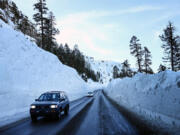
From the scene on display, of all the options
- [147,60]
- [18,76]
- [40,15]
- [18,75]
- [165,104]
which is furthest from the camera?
[147,60]

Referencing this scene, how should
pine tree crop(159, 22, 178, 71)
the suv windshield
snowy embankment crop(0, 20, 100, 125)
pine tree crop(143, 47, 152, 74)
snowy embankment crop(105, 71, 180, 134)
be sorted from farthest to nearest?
pine tree crop(143, 47, 152, 74) → pine tree crop(159, 22, 178, 71) → snowy embankment crop(0, 20, 100, 125) → the suv windshield → snowy embankment crop(105, 71, 180, 134)

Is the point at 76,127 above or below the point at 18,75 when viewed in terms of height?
below

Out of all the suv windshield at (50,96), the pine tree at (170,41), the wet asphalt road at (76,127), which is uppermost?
the pine tree at (170,41)

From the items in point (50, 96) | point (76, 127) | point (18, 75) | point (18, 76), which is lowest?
point (76, 127)

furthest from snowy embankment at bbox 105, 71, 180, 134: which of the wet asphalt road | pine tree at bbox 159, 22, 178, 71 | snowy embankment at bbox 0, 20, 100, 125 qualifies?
pine tree at bbox 159, 22, 178, 71

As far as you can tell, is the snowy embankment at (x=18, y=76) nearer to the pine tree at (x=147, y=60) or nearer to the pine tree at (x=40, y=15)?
the pine tree at (x=40, y=15)

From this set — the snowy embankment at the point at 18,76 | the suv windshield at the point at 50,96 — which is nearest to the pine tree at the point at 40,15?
the snowy embankment at the point at 18,76

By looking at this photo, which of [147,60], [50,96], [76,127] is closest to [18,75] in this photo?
[50,96]

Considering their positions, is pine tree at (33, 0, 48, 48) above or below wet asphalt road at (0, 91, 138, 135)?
above

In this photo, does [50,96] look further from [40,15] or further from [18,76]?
[40,15]

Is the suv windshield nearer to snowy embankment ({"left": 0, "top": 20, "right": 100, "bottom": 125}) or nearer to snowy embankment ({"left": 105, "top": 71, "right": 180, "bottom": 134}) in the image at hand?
snowy embankment ({"left": 0, "top": 20, "right": 100, "bottom": 125})

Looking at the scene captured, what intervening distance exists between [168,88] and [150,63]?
56.5m

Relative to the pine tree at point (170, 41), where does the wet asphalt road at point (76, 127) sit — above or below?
below

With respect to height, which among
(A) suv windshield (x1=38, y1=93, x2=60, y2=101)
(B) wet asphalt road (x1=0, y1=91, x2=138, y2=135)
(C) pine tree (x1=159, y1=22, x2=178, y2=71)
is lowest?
(B) wet asphalt road (x1=0, y1=91, x2=138, y2=135)
